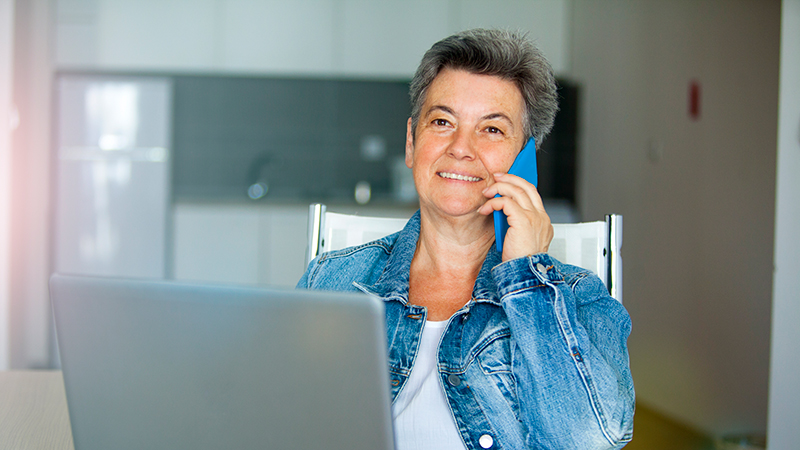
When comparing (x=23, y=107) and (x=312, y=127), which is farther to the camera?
(x=312, y=127)

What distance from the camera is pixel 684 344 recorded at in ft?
9.63

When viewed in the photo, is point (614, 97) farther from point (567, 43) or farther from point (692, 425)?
point (692, 425)

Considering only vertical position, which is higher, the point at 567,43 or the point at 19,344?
the point at 567,43

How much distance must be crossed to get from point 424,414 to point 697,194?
241 cm

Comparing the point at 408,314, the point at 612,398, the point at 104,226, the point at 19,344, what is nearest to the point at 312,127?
the point at 104,226

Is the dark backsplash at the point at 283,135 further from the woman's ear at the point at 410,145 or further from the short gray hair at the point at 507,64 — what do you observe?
the short gray hair at the point at 507,64

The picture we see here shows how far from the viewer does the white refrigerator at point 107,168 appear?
12.2ft

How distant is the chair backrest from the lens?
1278 millimetres

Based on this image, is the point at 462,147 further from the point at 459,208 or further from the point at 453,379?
the point at 453,379

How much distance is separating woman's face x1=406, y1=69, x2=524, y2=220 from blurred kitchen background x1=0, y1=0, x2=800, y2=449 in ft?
6.43

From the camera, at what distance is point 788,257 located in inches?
79.6

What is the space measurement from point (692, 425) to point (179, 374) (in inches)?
114

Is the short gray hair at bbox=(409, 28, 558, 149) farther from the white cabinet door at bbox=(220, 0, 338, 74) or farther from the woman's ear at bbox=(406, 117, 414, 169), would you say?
the white cabinet door at bbox=(220, 0, 338, 74)

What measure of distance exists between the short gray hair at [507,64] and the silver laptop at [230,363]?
0.76m
